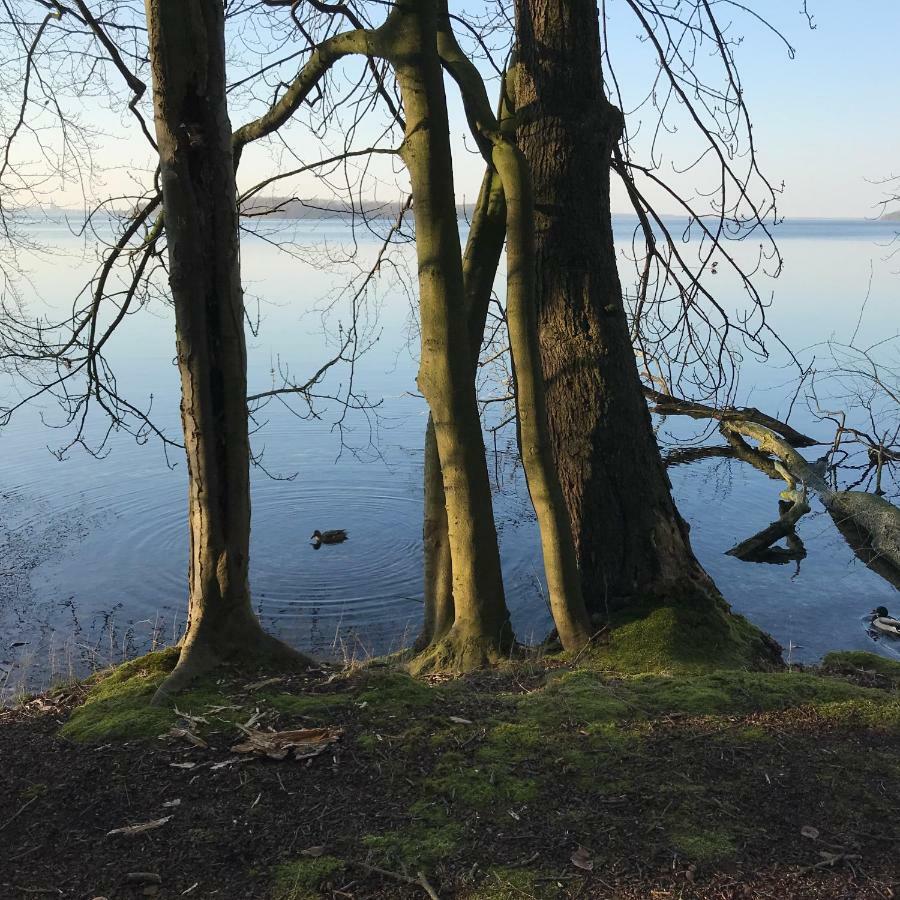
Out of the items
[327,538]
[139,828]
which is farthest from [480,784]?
[327,538]

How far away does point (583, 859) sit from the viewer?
2.87 meters

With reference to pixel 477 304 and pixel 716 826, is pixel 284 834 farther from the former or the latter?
pixel 477 304

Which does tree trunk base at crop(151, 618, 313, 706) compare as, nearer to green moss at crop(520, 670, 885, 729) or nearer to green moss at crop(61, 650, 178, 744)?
green moss at crop(61, 650, 178, 744)

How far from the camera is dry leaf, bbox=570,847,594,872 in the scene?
9.27 ft

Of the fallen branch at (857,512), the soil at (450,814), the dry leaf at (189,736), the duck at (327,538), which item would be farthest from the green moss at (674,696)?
the duck at (327,538)

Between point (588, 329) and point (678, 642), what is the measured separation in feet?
6.82

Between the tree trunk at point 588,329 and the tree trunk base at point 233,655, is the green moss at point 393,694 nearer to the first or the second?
the tree trunk base at point 233,655

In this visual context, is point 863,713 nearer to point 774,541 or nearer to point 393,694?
point 393,694

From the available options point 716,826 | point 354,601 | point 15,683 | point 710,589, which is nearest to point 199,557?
point 716,826

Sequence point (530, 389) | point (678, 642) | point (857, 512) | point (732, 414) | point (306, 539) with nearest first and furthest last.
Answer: point (530, 389) → point (678, 642) → point (857, 512) → point (306, 539) → point (732, 414)

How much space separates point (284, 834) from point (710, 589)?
375 cm

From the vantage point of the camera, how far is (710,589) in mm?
5953

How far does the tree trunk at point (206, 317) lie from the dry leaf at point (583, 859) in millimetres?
2085

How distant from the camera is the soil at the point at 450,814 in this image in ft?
9.12
